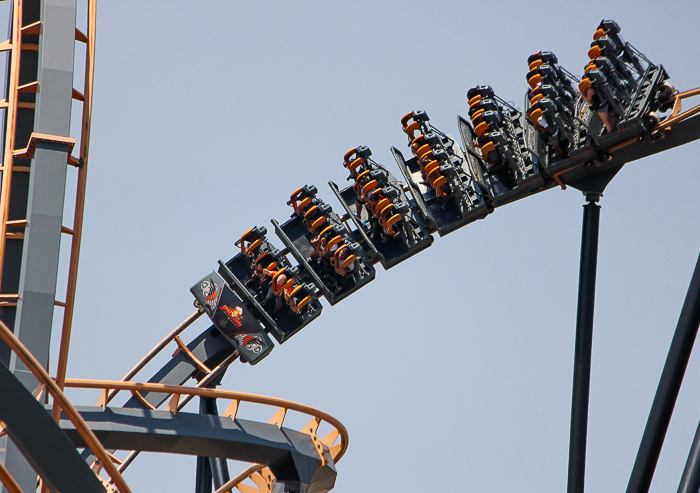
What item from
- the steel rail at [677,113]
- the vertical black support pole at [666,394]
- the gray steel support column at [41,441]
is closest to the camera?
the gray steel support column at [41,441]

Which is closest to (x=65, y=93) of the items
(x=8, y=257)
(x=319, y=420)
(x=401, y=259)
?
(x=8, y=257)

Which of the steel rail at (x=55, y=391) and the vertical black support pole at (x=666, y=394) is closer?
the steel rail at (x=55, y=391)

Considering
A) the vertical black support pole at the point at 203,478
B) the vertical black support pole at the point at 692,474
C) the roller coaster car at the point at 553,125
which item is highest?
the roller coaster car at the point at 553,125

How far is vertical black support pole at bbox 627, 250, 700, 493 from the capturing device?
8.09 meters

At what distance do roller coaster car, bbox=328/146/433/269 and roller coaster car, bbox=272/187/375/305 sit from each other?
9.1 inches

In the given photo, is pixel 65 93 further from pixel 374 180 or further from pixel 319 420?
pixel 374 180

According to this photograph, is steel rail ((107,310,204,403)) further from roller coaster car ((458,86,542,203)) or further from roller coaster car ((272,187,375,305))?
roller coaster car ((458,86,542,203))

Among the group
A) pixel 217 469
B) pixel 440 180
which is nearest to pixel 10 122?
pixel 217 469

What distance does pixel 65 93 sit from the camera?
6.88 m

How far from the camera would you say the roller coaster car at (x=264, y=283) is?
11211mm

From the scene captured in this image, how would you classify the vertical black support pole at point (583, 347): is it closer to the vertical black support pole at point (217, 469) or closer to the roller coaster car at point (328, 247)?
the roller coaster car at point (328, 247)

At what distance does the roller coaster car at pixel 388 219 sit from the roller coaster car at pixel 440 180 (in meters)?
0.19

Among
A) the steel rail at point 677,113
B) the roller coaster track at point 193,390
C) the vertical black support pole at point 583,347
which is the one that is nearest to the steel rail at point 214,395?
the roller coaster track at point 193,390

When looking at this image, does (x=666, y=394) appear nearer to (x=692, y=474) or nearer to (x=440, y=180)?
(x=692, y=474)
